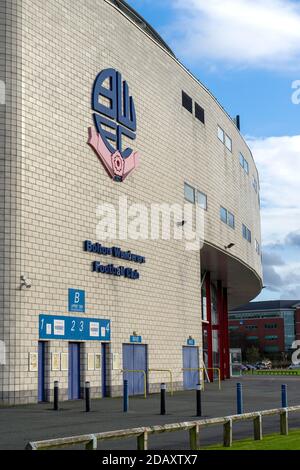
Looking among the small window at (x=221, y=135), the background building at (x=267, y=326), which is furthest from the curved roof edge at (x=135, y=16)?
the background building at (x=267, y=326)

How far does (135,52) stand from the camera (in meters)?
35.4

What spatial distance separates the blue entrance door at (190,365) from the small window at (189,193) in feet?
27.8

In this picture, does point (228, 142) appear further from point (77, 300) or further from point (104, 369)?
point (77, 300)

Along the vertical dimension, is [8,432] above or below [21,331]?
below

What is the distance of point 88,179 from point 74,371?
818 centimetres

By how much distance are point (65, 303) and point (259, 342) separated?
152 m

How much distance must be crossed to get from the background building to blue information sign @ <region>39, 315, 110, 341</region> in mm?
142920

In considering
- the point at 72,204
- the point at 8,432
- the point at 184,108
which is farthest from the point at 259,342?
the point at 8,432

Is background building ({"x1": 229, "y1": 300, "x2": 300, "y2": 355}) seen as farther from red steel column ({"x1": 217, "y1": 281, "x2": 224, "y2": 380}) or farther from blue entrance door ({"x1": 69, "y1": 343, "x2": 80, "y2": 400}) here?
blue entrance door ({"x1": 69, "y1": 343, "x2": 80, "y2": 400})

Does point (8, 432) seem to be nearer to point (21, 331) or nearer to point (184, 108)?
point (21, 331)

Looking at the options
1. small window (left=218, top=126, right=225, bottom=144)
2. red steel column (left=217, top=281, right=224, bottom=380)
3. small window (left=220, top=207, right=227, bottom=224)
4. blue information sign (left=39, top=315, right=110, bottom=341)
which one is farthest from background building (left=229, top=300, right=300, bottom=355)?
blue information sign (left=39, top=315, right=110, bottom=341)

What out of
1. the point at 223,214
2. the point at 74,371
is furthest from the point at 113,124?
the point at 223,214

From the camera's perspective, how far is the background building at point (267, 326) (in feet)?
572

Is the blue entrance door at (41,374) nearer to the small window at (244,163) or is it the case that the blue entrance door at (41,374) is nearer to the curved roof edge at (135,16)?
the curved roof edge at (135,16)
